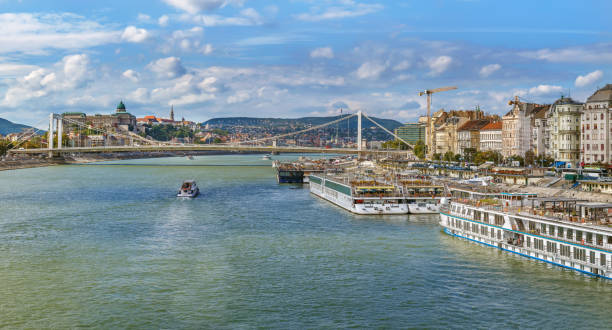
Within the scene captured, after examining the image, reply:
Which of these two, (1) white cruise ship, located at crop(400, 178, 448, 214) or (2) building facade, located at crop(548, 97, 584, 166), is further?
(2) building facade, located at crop(548, 97, 584, 166)

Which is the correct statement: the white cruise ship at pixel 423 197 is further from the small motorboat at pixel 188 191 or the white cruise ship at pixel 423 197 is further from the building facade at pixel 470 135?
the building facade at pixel 470 135

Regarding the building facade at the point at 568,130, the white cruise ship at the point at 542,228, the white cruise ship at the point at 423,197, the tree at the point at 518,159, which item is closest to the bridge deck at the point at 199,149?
the tree at the point at 518,159

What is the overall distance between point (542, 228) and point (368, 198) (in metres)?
18.7

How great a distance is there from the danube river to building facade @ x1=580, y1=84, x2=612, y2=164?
31.3 m

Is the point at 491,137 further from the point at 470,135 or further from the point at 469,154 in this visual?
the point at 470,135

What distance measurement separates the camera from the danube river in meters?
20.9

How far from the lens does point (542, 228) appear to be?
27.9m

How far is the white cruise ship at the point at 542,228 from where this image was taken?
2467cm

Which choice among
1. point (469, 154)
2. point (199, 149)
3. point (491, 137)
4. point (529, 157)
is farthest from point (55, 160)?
point (529, 157)

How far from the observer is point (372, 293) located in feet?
77.6

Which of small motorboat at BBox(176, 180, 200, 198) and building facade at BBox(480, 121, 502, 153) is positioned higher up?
building facade at BBox(480, 121, 502, 153)

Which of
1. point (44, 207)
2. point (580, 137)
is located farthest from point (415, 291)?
point (580, 137)

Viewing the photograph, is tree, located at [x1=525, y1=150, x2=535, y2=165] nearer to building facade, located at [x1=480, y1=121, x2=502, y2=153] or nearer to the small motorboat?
building facade, located at [x1=480, y1=121, x2=502, y2=153]

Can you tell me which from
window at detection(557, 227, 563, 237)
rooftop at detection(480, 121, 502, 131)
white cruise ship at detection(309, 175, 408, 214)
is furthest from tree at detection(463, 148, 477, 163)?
window at detection(557, 227, 563, 237)
